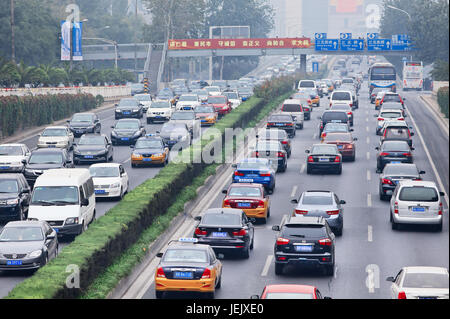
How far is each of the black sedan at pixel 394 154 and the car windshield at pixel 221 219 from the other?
18225mm

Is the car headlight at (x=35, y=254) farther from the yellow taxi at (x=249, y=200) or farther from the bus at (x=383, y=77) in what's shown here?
the bus at (x=383, y=77)

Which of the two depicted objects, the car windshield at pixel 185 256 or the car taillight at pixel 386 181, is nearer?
the car windshield at pixel 185 256

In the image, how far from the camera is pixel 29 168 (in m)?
41.8

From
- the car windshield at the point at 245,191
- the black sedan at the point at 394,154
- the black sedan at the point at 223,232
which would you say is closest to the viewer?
the black sedan at the point at 223,232

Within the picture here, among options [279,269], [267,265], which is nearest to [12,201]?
[267,265]

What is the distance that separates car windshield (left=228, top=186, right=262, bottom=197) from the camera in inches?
1394

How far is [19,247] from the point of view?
89.4 ft

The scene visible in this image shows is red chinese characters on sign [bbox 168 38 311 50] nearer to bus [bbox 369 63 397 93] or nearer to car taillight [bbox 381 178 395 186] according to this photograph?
bus [bbox 369 63 397 93]

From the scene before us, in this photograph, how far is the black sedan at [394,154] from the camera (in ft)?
151


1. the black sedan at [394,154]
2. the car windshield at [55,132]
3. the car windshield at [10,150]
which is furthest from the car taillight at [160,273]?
the car windshield at [55,132]

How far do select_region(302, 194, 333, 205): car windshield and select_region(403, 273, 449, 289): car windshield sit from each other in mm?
11842

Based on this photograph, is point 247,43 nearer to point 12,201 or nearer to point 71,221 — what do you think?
point 12,201

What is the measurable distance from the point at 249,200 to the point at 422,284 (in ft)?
48.6
